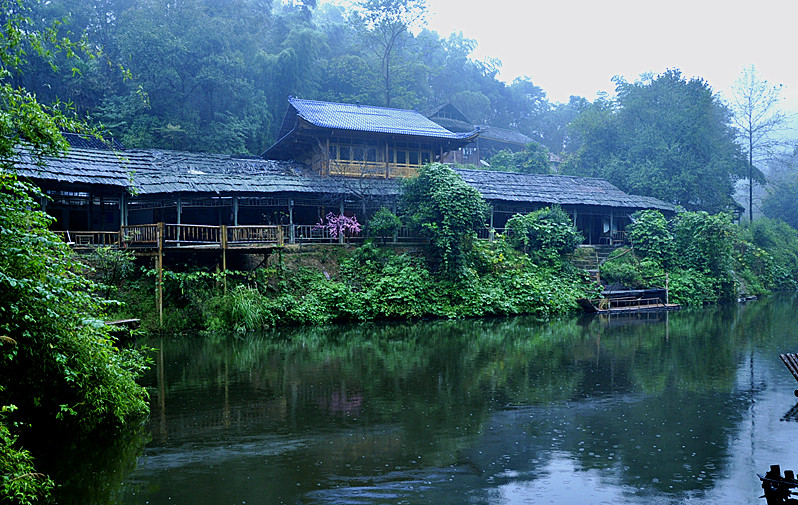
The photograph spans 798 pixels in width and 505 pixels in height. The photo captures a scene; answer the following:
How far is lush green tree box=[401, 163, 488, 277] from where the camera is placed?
23594mm

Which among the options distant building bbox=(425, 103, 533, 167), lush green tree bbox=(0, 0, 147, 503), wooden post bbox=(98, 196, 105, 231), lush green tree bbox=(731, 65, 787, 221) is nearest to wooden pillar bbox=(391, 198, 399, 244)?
wooden post bbox=(98, 196, 105, 231)

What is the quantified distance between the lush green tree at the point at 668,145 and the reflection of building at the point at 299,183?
5.73 m

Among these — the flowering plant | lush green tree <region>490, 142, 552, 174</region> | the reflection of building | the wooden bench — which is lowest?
the wooden bench

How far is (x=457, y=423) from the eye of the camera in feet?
30.8

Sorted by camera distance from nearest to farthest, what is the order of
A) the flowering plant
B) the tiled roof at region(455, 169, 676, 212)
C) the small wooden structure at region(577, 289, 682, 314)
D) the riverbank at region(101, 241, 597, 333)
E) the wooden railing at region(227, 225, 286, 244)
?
the riverbank at region(101, 241, 597, 333)
the wooden railing at region(227, 225, 286, 244)
the small wooden structure at region(577, 289, 682, 314)
the flowering plant
the tiled roof at region(455, 169, 676, 212)

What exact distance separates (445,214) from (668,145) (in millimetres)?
22993

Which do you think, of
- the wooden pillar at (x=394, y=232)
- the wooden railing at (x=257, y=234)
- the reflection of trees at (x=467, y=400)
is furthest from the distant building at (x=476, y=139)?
the reflection of trees at (x=467, y=400)

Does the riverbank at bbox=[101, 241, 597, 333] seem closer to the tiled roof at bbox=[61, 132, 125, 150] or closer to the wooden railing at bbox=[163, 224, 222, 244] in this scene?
the wooden railing at bbox=[163, 224, 222, 244]

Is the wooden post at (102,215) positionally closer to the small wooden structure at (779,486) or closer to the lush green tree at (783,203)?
the small wooden structure at (779,486)

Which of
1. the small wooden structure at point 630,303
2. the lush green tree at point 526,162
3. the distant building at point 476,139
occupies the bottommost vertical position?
the small wooden structure at point 630,303

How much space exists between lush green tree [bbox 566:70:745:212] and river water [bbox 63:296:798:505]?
23185mm

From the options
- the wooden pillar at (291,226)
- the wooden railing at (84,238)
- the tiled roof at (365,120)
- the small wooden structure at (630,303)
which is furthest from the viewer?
the tiled roof at (365,120)

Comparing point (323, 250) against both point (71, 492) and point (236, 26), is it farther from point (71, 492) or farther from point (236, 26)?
point (236, 26)

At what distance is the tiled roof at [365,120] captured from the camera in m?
27.3
